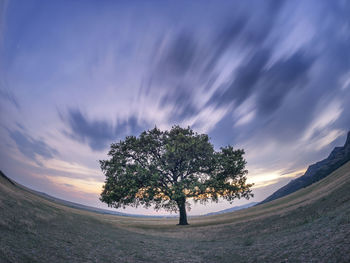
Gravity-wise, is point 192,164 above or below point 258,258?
above

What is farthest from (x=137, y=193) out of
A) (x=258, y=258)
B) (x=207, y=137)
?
(x=258, y=258)

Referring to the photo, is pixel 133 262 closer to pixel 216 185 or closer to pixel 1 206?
pixel 1 206

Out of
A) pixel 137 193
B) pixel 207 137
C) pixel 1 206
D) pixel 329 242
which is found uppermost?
pixel 207 137

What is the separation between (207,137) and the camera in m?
31.7

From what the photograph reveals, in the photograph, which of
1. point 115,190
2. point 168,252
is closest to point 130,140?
point 115,190

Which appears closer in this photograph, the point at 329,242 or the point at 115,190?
the point at 329,242

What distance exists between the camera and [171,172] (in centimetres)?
3033

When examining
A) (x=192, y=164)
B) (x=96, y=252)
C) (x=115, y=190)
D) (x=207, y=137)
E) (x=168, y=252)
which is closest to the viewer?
(x=96, y=252)

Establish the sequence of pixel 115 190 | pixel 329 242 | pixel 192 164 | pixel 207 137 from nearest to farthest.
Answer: pixel 329 242 < pixel 115 190 < pixel 192 164 < pixel 207 137

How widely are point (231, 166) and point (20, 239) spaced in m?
26.7

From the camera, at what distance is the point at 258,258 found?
7.97 meters

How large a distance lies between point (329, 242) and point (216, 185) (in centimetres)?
2119

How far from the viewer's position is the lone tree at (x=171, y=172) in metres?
26.9

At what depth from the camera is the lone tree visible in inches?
1058
